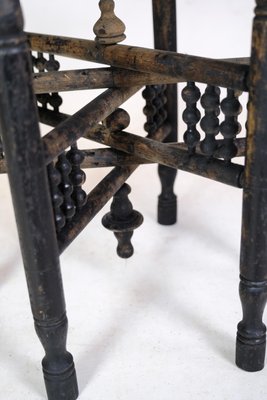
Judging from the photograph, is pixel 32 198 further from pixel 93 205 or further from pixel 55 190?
pixel 93 205

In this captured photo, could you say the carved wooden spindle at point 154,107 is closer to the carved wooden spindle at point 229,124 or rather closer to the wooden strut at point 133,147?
the wooden strut at point 133,147

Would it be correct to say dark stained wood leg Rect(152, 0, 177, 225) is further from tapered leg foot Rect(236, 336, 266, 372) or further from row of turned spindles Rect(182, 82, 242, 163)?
tapered leg foot Rect(236, 336, 266, 372)

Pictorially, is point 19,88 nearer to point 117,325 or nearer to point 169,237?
point 117,325

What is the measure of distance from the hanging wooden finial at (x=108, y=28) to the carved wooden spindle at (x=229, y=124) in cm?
38

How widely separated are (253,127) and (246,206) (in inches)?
6.6

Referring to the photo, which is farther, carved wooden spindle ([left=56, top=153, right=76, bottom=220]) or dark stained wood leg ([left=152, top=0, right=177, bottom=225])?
dark stained wood leg ([left=152, top=0, right=177, bottom=225])

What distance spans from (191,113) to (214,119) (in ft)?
0.20

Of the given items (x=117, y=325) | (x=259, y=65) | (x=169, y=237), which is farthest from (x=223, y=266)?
(x=259, y=65)

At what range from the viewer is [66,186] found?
4.36ft

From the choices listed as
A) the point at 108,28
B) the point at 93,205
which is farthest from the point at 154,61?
the point at 93,205

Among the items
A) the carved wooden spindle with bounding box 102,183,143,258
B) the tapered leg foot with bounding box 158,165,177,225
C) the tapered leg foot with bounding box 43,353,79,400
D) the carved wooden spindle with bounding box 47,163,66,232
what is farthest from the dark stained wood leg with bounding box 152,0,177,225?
the tapered leg foot with bounding box 43,353,79,400

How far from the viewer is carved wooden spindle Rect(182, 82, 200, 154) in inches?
53.9

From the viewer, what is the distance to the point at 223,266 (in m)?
1.88

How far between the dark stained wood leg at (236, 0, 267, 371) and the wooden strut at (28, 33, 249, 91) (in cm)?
4
